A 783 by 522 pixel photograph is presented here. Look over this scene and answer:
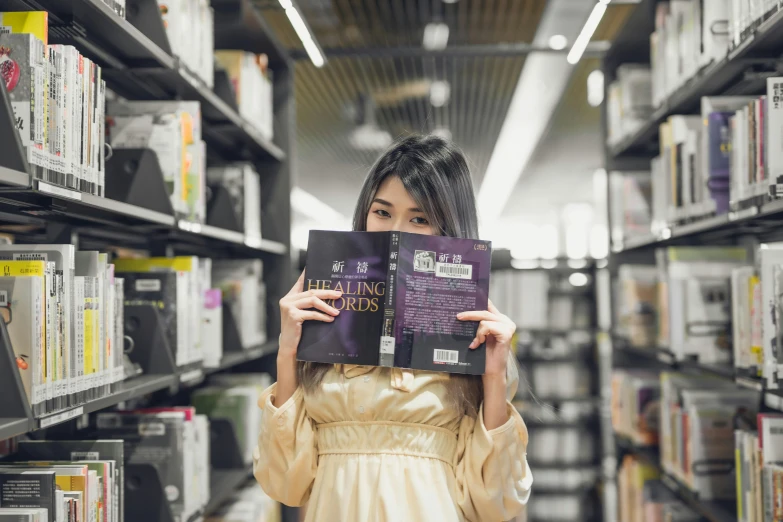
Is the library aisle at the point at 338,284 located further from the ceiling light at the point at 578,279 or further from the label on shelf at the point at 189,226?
the ceiling light at the point at 578,279

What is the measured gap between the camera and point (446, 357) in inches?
64.8

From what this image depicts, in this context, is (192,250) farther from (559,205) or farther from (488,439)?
(559,205)

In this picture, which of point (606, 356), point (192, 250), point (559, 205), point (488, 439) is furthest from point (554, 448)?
point (559, 205)

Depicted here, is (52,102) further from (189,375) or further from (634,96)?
(634,96)

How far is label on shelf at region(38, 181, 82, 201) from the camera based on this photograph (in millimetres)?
1556

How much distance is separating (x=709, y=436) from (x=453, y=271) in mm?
1619

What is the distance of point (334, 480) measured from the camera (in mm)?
A: 1636

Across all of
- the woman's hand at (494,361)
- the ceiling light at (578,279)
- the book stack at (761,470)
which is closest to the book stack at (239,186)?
the woman's hand at (494,361)

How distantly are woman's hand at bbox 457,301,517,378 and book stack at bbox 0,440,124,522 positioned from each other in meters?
0.97

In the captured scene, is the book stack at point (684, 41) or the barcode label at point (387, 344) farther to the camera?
the book stack at point (684, 41)

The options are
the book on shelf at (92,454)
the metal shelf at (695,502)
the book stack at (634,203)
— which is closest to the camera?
the book on shelf at (92,454)

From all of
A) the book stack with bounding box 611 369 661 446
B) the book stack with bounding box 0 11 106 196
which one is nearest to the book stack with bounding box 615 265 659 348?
the book stack with bounding box 611 369 661 446

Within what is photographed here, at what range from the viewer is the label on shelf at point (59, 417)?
1563mm

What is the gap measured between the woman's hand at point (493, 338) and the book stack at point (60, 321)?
90cm
